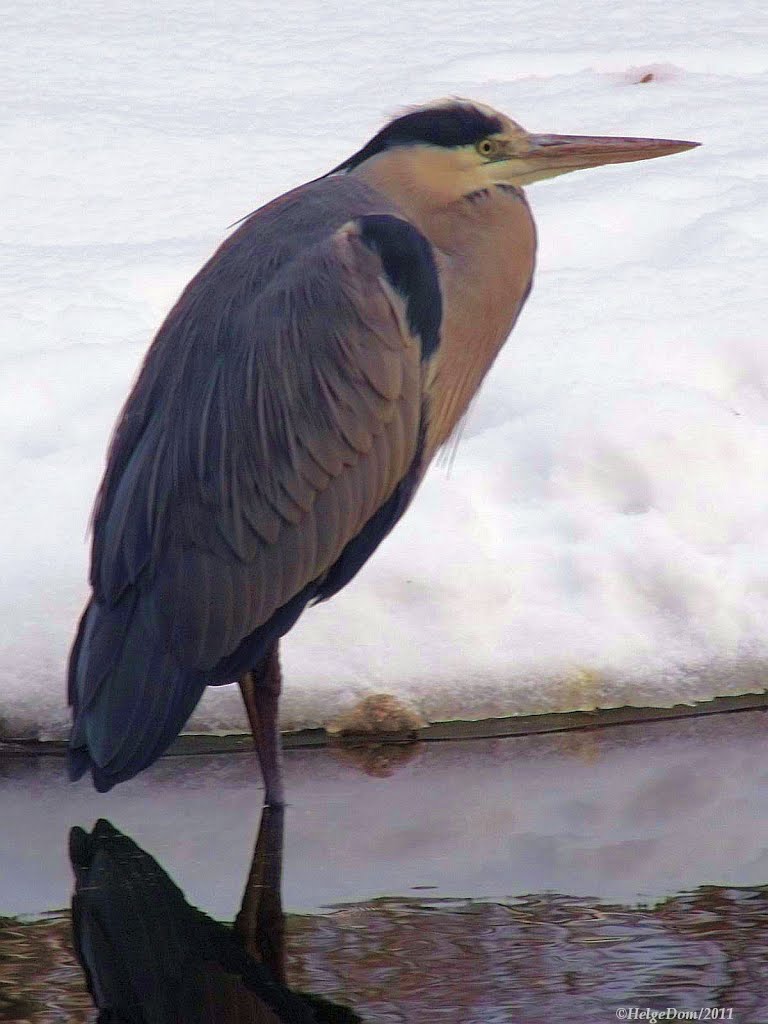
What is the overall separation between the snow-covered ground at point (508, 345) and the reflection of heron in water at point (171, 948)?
0.62 m

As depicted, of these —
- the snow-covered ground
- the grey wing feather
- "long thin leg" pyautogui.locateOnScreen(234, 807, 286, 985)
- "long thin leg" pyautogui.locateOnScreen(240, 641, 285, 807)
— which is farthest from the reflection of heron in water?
the snow-covered ground

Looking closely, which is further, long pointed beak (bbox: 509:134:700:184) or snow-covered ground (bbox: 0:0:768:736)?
snow-covered ground (bbox: 0:0:768:736)

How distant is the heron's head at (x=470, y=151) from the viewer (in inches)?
138

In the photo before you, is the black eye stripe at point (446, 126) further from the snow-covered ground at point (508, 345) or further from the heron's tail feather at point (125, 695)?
the heron's tail feather at point (125, 695)

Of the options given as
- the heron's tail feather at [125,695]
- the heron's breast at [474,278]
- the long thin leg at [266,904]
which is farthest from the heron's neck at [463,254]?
the long thin leg at [266,904]

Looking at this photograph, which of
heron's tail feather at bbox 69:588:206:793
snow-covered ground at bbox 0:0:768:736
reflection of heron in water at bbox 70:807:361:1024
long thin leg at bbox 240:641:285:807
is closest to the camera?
reflection of heron in water at bbox 70:807:361:1024

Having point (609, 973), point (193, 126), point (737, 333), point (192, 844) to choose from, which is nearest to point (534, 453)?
point (737, 333)

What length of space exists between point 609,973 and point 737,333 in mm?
2667

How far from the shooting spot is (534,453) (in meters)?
4.37

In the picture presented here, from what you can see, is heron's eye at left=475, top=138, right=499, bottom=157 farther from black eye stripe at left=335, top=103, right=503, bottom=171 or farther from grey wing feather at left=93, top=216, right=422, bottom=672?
grey wing feather at left=93, top=216, right=422, bottom=672

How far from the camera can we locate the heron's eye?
3.53 metres

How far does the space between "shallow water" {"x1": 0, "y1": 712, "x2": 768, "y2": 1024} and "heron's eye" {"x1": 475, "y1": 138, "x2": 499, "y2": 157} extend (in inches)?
51.4

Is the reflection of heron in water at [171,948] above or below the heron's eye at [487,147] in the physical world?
below

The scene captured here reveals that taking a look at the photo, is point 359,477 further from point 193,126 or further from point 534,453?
point 193,126
